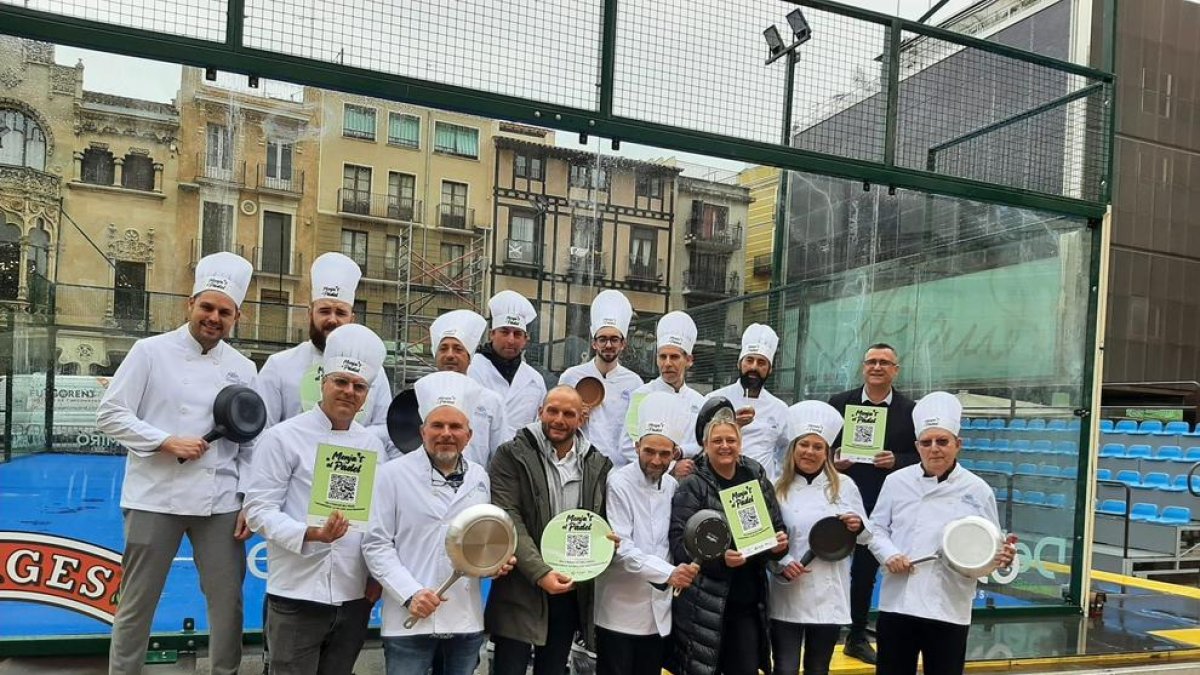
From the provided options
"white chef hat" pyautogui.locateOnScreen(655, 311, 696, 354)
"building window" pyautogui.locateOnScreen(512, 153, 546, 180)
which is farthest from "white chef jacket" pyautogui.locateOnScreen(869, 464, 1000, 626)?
"building window" pyautogui.locateOnScreen(512, 153, 546, 180)

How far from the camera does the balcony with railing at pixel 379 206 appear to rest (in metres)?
5.73

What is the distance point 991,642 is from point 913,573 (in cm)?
264

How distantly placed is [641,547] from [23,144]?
13.4 ft

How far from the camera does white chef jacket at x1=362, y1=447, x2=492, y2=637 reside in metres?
3.62

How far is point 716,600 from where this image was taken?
4137mm

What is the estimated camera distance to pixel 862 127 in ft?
22.7

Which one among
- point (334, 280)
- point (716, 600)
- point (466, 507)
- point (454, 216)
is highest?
point (454, 216)

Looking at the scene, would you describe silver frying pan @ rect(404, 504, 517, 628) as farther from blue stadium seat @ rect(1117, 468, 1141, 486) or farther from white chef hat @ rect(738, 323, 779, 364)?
blue stadium seat @ rect(1117, 468, 1141, 486)

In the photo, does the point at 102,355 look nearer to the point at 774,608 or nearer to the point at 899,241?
the point at 774,608

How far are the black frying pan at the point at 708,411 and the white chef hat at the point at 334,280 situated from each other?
76.7 inches

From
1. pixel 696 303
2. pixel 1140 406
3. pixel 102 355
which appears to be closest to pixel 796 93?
pixel 696 303

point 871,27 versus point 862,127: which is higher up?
point 871,27

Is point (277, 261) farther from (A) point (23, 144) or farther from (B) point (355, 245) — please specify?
(A) point (23, 144)

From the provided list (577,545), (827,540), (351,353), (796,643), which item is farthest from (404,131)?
(796,643)
